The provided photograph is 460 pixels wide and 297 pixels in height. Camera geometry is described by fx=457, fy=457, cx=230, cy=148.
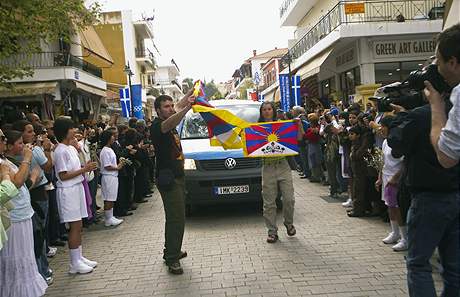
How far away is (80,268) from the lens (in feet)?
19.1

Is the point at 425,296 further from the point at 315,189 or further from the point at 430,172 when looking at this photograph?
the point at 315,189

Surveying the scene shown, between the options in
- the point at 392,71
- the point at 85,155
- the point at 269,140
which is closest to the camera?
the point at 269,140

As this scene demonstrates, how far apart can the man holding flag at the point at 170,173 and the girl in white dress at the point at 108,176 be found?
10.3 feet

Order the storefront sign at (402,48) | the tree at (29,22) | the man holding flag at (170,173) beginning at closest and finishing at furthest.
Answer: the man holding flag at (170,173)
the tree at (29,22)
the storefront sign at (402,48)

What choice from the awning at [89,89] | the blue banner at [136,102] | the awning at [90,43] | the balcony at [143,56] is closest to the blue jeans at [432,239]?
the awning at [89,89]

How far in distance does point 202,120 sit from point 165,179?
3.97 m

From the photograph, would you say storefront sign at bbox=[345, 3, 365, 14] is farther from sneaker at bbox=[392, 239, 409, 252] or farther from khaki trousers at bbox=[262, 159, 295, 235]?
sneaker at bbox=[392, 239, 409, 252]

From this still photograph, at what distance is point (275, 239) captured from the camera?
649cm

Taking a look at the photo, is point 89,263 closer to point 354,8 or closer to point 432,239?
point 432,239

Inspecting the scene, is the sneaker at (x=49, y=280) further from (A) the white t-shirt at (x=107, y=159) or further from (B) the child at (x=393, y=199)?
(B) the child at (x=393, y=199)

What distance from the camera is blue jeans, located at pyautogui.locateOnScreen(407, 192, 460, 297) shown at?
10.3ft

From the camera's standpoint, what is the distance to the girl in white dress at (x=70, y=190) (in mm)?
5777

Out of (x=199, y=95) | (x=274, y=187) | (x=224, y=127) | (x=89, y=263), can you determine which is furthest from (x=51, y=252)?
(x=274, y=187)

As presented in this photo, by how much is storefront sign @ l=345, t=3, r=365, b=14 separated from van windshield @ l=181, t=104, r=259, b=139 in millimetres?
9891
